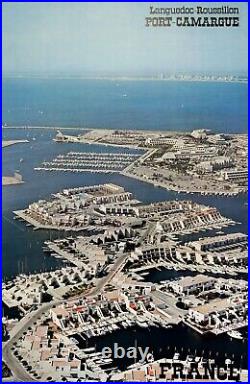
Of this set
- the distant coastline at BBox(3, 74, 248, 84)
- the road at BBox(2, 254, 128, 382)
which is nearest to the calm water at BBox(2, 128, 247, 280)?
the road at BBox(2, 254, 128, 382)

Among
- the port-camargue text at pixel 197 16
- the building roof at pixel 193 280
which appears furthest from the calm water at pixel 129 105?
the building roof at pixel 193 280

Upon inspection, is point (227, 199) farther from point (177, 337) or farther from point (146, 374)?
point (146, 374)

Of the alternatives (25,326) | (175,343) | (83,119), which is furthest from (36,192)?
(175,343)

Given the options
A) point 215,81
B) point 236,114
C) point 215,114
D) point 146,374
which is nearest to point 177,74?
point 215,81

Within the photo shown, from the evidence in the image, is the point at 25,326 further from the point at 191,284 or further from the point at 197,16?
the point at 197,16

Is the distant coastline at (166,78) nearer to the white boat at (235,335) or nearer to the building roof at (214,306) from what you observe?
the building roof at (214,306)

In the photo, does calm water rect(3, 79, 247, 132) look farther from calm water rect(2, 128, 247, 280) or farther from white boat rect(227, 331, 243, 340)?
white boat rect(227, 331, 243, 340)

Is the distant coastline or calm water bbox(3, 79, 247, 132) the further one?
calm water bbox(3, 79, 247, 132)
